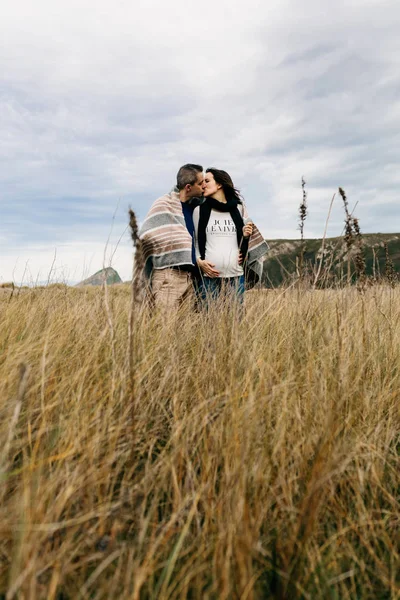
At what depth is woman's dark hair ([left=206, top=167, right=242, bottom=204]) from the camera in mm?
4391

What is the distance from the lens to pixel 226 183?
438 cm

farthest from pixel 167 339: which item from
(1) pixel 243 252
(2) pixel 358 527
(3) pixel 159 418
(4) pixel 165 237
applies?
(1) pixel 243 252

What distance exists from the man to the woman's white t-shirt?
0.68ft

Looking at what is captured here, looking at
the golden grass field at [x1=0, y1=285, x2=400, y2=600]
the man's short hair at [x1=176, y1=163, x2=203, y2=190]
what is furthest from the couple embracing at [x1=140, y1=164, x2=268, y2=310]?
the golden grass field at [x1=0, y1=285, x2=400, y2=600]

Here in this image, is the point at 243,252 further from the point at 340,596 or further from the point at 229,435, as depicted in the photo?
the point at 340,596

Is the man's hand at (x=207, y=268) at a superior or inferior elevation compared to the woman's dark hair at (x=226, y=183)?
inferior

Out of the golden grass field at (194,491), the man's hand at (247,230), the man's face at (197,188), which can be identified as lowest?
the golden grass field at (194,491)

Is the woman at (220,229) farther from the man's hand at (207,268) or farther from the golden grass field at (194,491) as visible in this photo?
the golden grass field at (194,491)

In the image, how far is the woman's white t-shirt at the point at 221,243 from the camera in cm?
440

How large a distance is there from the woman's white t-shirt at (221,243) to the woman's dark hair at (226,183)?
0.58 ft

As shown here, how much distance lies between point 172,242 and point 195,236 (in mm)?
310

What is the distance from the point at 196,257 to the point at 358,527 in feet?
10.4

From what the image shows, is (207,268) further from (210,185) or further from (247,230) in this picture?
(210,185)

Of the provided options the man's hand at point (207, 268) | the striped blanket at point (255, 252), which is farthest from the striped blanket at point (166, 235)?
the striped blanket at point (255, 252)
